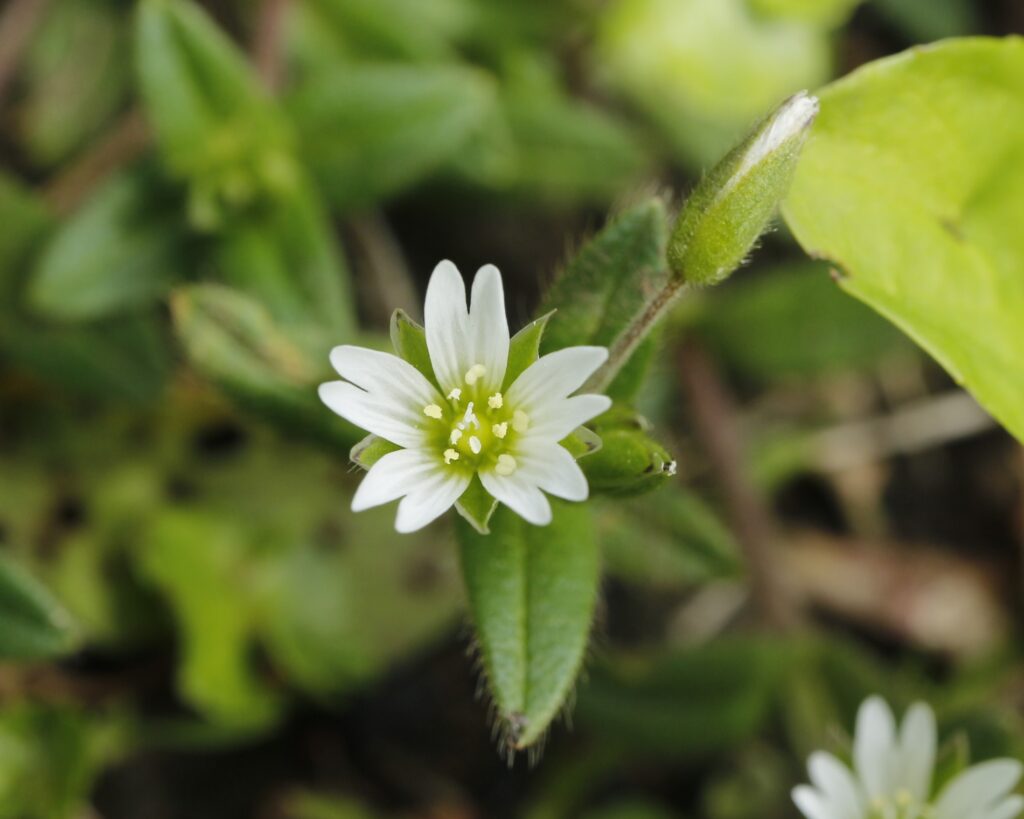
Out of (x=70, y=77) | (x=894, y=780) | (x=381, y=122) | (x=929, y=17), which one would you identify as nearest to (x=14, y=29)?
(x=70, y=77)

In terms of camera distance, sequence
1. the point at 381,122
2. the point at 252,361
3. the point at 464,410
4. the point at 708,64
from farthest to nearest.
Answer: the point at 708,64, the point at 381,122, the point at 252,361, the point at 464,410

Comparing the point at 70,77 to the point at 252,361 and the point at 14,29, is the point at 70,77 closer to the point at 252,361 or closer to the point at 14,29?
the point at 14,29

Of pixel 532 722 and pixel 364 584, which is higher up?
pixel 532 722

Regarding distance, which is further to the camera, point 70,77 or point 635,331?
point 70,77

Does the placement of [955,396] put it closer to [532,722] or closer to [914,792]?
[914,792]

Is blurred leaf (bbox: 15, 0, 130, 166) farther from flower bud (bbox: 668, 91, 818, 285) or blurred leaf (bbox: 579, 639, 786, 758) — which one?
flower bud (bbox: 668, 91, 818, 285)

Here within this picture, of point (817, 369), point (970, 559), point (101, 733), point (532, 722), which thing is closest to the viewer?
point (532, 722)

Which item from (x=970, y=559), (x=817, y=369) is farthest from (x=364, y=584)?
(x=970, y=559)
